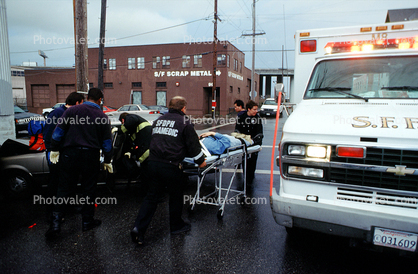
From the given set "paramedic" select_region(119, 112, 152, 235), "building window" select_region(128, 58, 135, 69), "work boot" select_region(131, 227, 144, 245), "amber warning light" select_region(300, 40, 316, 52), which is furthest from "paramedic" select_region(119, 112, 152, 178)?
"building window" select_region(128, 58, 135, 69)

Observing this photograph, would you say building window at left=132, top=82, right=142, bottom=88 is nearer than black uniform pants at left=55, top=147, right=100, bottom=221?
No

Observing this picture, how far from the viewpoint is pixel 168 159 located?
3514mm

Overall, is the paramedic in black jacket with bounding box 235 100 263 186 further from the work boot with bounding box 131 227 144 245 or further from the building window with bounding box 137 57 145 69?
the building window with bounding box 137 57 145 69

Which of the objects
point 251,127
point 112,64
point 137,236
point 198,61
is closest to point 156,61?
point 198,61

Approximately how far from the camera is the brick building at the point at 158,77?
3228cm

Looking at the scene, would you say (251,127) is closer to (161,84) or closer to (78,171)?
(78,171)

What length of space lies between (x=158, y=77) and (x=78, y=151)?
103 feet

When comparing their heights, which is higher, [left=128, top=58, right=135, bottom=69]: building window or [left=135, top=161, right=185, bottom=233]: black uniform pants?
[left=128, top=58, right=135, bottom=69]: building window

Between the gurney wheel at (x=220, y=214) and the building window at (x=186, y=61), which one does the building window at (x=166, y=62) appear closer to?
the building window at (x=186, y=61)

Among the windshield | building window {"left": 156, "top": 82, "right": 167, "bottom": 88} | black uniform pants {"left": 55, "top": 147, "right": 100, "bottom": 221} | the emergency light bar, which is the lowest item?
black uniform pants {"left": 55, "top": 147, "right": 100, "bottom": 221}

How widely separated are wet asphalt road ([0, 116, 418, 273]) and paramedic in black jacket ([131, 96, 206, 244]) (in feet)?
1.24

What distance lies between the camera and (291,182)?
292 centimetres

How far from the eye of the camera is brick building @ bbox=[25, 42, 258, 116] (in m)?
32.3

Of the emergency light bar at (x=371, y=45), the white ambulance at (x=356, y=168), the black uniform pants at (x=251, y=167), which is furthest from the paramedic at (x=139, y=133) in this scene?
the emergency light bar at (x=371, y=45)
